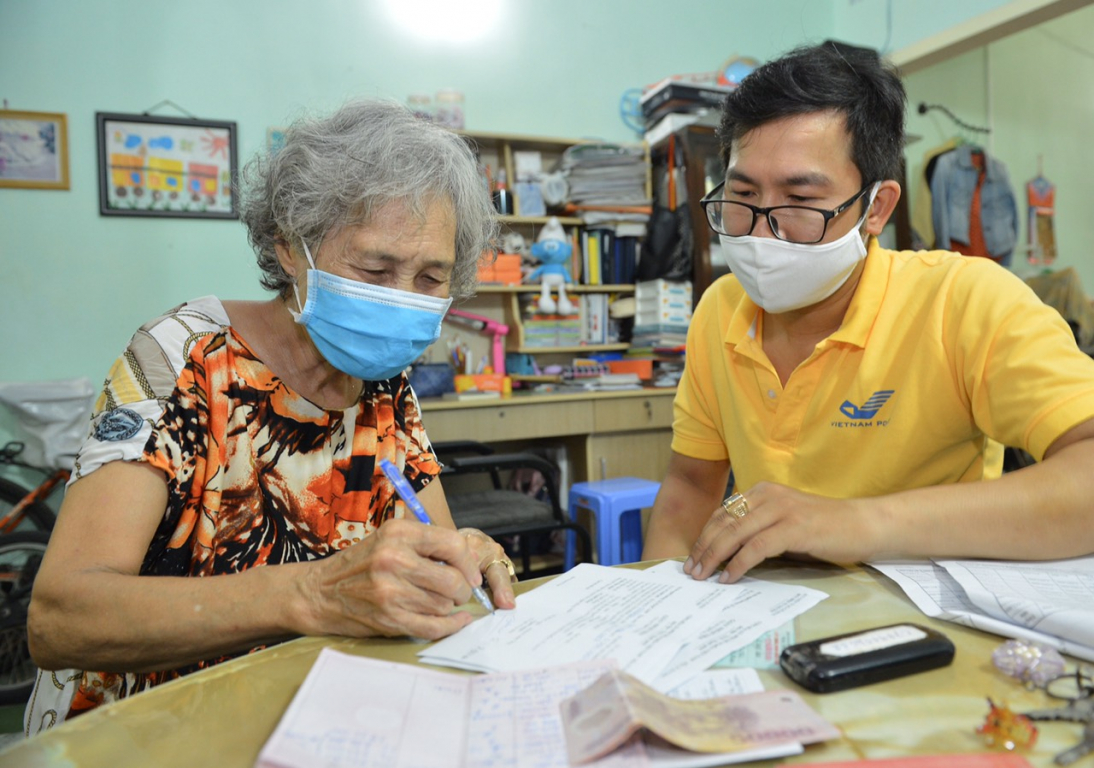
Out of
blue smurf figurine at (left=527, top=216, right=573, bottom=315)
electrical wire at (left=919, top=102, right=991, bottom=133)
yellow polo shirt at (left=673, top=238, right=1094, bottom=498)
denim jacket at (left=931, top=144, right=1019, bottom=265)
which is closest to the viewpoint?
yellow polo shirt at (left=673, top=238, right=1094, bottom=498)

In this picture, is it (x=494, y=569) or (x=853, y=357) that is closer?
(x=494, y=569)

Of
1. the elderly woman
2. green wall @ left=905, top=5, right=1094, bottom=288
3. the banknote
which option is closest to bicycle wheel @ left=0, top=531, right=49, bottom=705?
the elderly woman

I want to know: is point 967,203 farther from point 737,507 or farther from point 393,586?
point 393,586

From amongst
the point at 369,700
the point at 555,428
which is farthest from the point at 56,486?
the point at 369,700

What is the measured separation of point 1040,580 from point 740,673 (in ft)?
1.33

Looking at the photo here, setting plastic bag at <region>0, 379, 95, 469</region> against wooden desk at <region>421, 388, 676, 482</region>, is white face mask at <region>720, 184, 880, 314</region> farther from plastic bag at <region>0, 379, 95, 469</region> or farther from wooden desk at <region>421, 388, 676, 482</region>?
plastic bag at <region>0, 379, 95, 469</region>

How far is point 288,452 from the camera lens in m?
1.04

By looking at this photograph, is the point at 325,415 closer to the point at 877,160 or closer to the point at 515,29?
the point at 877,160

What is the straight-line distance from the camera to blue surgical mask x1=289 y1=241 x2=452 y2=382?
102 centimetres

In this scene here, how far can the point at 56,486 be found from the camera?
2607 millimetres

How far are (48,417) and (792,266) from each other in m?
2.61

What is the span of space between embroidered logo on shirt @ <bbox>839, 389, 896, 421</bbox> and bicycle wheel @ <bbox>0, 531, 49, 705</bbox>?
232 centimetres

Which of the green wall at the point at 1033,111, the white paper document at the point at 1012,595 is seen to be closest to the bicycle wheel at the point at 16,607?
the white paper document at the point at 1012,595

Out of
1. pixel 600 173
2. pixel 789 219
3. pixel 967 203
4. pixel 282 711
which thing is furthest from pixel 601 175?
pixel 282 711
